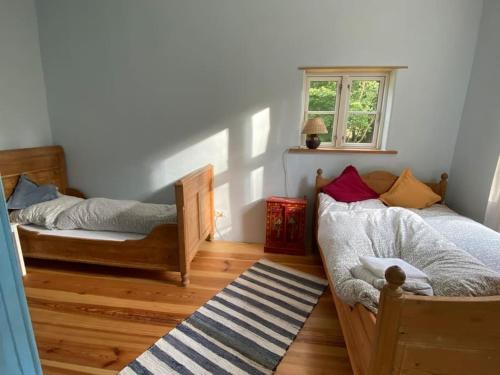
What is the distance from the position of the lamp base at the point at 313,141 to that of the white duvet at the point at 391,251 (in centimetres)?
67

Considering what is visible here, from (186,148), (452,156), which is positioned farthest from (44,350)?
(452,156)

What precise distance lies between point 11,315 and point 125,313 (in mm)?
1213

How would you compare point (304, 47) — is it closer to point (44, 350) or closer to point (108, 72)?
point (108, 72)

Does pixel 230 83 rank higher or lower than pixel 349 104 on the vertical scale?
higher

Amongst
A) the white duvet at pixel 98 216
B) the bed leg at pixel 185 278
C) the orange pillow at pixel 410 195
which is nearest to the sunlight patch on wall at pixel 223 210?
the white duvet at pixel 98 216

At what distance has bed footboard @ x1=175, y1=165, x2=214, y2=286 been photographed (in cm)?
193

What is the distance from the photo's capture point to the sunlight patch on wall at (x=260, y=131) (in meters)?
2.61

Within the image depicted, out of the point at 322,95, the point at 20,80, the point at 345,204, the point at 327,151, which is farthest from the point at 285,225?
the point at 20,80

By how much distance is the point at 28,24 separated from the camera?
2652 millimetres

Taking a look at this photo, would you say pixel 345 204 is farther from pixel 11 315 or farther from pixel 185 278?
pixel 11 315

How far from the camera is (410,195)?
2.41 m

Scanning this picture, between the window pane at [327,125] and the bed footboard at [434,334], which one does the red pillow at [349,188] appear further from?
the bed footboard at [434,334]

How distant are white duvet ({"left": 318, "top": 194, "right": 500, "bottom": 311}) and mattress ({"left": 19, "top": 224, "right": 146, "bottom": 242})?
1585 millimetres

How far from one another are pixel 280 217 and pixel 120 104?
6.86 ft
